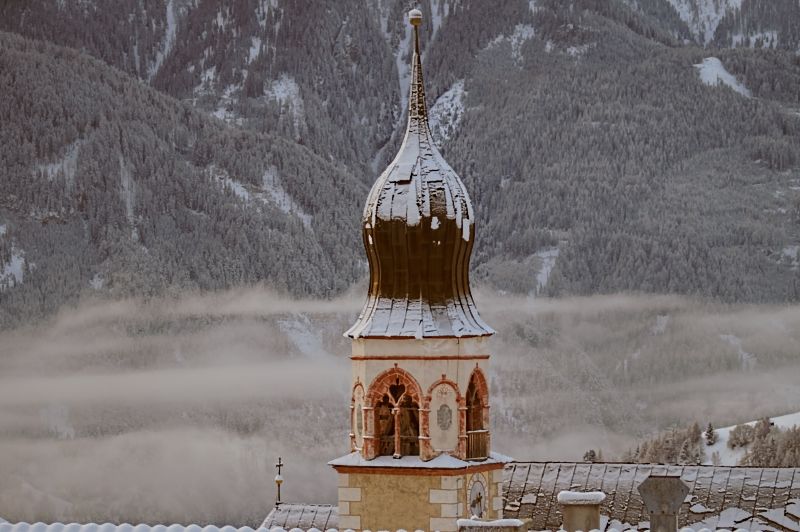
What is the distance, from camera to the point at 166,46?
109625mm

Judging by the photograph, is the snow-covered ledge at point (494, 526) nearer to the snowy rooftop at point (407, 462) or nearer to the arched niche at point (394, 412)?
the snowy rooftop at point (407, 462)

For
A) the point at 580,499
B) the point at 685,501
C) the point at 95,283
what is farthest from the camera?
the point at 95,283

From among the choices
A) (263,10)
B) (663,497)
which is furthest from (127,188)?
(663,497)

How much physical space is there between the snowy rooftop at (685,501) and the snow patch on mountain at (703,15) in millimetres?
57254

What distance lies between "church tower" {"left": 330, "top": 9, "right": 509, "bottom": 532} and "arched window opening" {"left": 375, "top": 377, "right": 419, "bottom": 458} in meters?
0.02

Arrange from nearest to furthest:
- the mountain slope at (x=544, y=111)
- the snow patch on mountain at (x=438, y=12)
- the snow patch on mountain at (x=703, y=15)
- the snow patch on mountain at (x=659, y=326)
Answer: the snow patch on mountain at (x=659, y=326) < the mountain slope at (x=544, y=111) < the snow patch on mountain at (x=438, y=12) < the snow patch on mountain at (x=703, y=15)

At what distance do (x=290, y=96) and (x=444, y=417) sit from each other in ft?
209

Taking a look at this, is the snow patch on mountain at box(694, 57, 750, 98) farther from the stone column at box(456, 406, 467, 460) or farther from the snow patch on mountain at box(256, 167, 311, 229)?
the stone column at box(456, 406, 467, 460)

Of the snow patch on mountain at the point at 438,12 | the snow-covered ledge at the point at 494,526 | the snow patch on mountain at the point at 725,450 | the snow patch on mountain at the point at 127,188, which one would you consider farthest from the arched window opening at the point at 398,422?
the snow patch on mountain at the point at 438,12

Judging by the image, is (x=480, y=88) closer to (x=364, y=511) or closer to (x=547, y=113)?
(x=547, y=113)

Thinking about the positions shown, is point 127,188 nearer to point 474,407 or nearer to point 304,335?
point 304,335

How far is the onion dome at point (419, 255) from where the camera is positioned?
4816 cm

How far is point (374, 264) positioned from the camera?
4912cm

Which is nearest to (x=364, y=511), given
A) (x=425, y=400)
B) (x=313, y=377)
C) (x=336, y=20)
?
(x=425, y=400)
